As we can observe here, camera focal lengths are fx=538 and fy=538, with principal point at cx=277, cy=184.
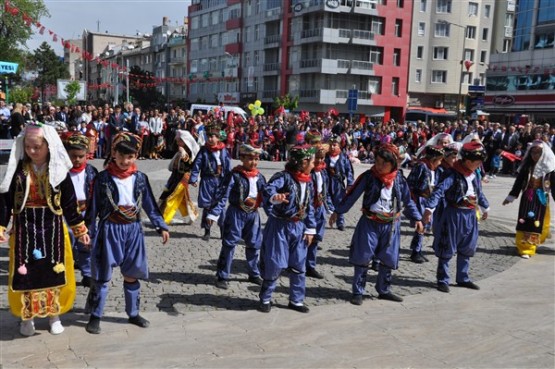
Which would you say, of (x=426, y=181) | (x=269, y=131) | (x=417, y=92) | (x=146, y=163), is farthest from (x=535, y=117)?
(x=426, y=181)

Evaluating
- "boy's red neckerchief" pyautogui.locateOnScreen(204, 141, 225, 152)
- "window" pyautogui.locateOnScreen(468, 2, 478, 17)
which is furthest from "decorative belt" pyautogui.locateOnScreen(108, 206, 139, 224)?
"window" pyautogui.locateOnScreen(468, 2, 478, 17)

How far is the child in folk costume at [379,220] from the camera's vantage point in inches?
241

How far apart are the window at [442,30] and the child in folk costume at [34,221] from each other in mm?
52052

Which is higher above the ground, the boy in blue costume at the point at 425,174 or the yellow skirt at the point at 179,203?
the boy in blue costume at the point at 425,174

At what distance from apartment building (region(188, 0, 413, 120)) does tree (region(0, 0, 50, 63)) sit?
1979 cm

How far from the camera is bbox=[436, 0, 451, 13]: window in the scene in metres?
51.6

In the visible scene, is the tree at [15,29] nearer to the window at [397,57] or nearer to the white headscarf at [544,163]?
the window at [397,57]

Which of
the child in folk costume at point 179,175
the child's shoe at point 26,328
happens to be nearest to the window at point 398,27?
the child in folk costume at point 179,175

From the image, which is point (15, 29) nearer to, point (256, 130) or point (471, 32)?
point (256, 130)

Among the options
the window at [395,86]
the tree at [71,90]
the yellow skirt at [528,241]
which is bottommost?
the yellow skirt at [528,241]

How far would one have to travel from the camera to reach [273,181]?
5.90 metres

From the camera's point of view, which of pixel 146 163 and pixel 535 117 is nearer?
pixel 146 163

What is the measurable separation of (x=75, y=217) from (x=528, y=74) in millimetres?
42382

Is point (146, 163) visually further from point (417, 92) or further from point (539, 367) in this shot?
point (417, 92)
